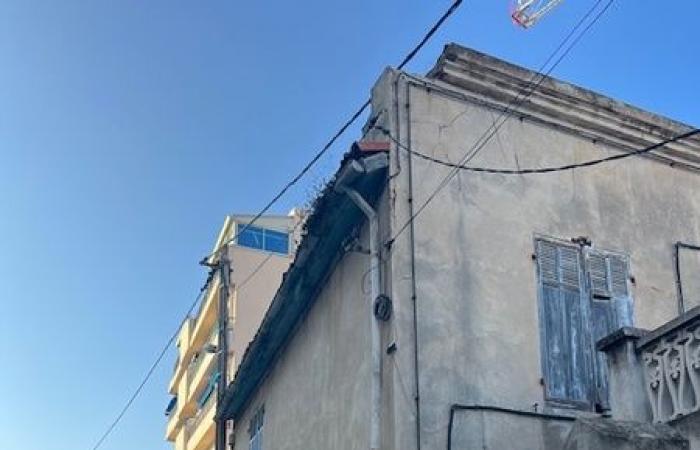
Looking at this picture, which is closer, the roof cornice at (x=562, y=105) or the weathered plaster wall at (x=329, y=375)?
the weathered plaster wall at (x=329, y=375)

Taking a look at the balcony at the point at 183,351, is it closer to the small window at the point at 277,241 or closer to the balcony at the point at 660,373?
the small window at the point at 277,241

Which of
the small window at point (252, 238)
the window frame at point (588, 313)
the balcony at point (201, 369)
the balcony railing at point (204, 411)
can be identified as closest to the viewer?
the window frame at point (588, 313)

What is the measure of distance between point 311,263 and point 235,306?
16.8m

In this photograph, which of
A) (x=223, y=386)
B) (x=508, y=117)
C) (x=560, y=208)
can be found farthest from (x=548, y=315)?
(x=223, y=386)

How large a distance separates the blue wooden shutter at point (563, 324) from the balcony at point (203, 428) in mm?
20060

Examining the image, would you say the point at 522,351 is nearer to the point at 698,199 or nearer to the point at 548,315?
the point at 548,315

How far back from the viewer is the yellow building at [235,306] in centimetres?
2759

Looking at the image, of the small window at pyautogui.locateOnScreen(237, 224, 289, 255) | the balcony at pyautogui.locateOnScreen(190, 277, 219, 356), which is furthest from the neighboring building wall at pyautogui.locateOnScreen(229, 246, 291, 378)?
the balcony at pyautogui.locateOnScreen(190, 277, 219, 356)

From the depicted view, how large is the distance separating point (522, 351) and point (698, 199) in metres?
3.46

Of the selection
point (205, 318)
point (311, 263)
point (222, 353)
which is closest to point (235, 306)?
point (205, 318)

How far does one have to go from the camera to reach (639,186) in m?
10.6

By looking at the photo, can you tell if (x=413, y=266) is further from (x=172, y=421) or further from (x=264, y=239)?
(x=172, y=421)

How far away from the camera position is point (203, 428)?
29.7 meters

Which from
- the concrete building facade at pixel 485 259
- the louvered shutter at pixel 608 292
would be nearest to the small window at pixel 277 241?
the concrete building facade at pixel 485 259
